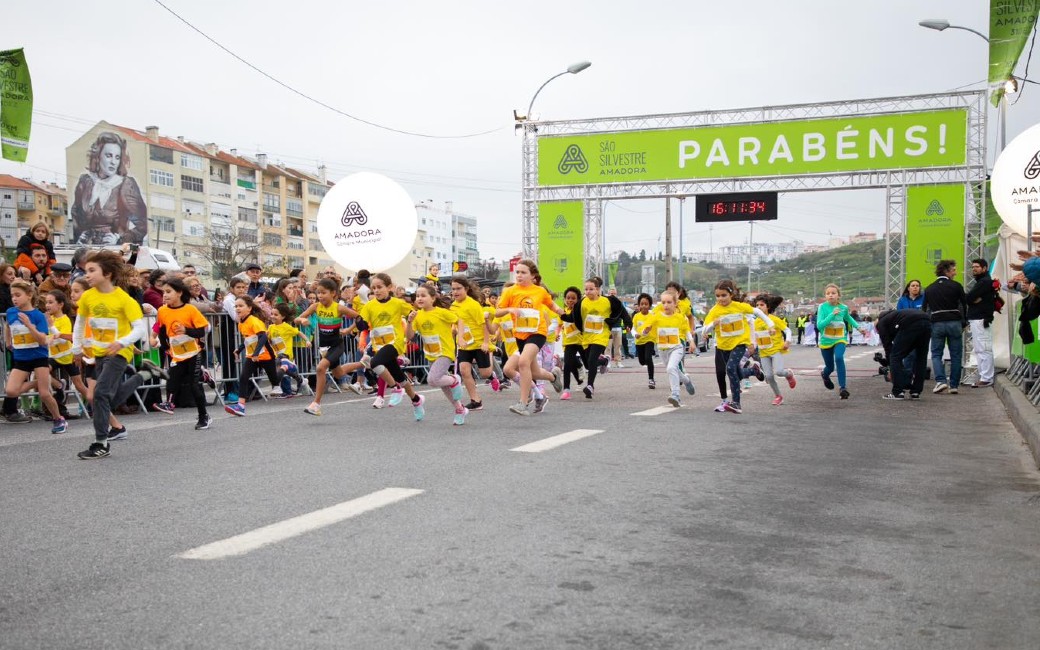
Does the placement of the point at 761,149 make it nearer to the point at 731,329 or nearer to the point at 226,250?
the point at 731,329

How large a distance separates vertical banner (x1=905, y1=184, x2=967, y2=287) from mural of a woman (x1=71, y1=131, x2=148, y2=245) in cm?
7391

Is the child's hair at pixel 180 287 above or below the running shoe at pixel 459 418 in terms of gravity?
above

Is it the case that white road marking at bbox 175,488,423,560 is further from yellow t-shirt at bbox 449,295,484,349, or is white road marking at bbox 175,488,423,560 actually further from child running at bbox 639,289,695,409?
child running at bbox 639,289,695,409

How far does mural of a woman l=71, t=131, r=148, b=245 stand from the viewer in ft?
283

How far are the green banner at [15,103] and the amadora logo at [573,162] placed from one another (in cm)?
1844

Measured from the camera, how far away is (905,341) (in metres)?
15.0

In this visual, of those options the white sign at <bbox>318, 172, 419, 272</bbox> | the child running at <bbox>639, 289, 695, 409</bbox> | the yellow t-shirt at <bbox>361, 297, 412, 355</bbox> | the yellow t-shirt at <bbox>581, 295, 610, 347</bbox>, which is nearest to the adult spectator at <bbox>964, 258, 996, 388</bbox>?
the child running at <bbox>639, 289, 695, 409</bbox>

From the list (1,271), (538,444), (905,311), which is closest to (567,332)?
(905,311)

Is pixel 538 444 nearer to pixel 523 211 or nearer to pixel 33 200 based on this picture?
pixel 523 211

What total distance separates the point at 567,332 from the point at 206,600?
1214 cm

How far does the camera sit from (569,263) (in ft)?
97.1

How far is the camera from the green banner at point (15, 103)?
12617 mm

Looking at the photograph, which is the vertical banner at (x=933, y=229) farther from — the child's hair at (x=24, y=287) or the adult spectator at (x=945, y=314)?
the child's hair at (x=24, y=287)

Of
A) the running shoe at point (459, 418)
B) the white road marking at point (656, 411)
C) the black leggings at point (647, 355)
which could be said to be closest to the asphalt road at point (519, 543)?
the running shoe at point (459, 418)
